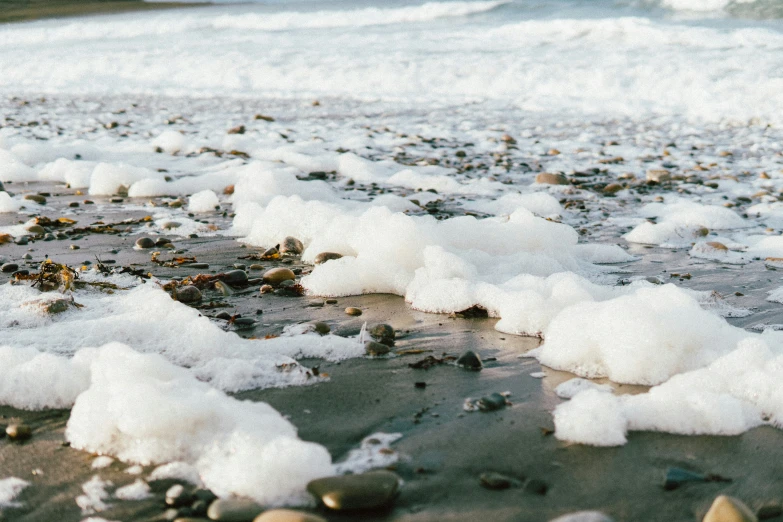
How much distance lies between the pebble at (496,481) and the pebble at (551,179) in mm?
4216

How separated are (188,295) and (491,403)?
1.47 metres

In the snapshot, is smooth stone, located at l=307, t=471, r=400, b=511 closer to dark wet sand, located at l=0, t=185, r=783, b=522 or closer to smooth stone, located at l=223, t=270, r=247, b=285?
dark wet sand, located at l=0, t=185, r=783, b=522

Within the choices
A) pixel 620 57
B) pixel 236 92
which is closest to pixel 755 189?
pixel 620 57

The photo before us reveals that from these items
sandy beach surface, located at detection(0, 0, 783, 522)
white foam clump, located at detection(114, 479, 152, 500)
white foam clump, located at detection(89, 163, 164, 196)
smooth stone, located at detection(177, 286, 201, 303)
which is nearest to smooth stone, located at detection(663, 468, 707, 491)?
sandy beach surface, located at detection(0, 0, 783, 522)

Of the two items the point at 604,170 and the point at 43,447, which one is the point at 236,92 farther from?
the point at 43,447

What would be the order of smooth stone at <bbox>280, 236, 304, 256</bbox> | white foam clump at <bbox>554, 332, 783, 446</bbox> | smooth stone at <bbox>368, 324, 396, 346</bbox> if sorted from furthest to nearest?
smooth stone at <bbox>280, 236, 304, 256</bbox> < smooth stone at <bbox>368, 324, 396, 346</bbox> < white foam clump at <bbox>554, 332, 783, 446</bbox>

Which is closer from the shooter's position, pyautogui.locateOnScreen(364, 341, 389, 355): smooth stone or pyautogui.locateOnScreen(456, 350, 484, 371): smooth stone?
pyautogui.locateOnScreen(456, 350, 484, 371): smooth stone

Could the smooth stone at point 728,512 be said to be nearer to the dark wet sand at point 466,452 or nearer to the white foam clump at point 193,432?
the dark wet sand at point 466,452

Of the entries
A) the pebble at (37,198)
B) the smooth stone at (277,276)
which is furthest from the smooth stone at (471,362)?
the pebble at (37,198)

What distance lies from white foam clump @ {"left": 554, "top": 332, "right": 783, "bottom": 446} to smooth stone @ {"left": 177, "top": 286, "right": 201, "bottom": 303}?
63.3 inches

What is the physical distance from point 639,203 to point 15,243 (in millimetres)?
3822

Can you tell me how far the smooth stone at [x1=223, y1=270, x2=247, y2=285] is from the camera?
325 cm

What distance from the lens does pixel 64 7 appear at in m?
35.0

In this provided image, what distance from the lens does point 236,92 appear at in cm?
1331
